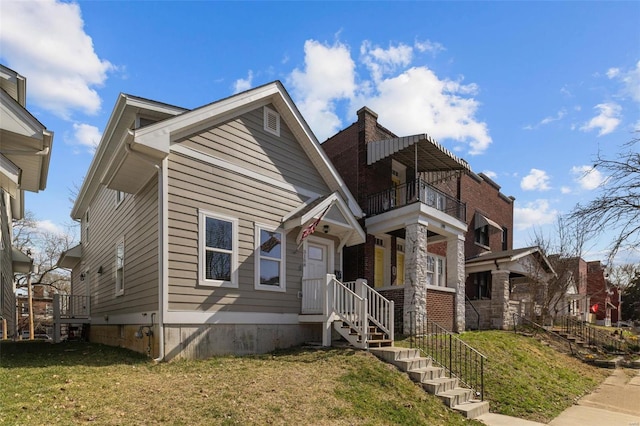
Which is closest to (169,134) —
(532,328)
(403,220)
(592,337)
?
(403,220)

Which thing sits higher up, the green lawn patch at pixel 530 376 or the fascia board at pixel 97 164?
the fascia board at pixel 97 164

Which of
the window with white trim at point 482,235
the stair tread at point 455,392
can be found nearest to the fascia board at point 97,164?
the stair tread at point 455,392

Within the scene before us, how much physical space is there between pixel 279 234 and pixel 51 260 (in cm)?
3543

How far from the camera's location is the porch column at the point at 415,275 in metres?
12.9

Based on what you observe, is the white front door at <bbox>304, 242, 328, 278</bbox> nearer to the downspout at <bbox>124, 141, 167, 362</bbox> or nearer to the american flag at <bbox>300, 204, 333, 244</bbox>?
the american flag at <bbox>300, 204, 333, 244</bbox>

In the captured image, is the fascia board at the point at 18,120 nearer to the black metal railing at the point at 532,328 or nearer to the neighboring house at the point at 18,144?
the neighboring house at the point at 18,144

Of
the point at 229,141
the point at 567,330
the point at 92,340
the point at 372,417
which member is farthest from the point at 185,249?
the point at 567,330

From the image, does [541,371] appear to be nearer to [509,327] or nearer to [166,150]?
[509,327]

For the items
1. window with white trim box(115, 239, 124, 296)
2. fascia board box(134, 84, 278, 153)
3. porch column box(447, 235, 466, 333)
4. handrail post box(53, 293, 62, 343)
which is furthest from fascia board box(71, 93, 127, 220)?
porch column box(447, 235, 466, 333)

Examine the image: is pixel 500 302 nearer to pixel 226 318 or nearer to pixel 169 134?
pixel 226 318

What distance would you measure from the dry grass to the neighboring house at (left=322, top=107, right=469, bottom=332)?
17.0ft

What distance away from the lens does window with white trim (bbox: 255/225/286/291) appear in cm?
1018

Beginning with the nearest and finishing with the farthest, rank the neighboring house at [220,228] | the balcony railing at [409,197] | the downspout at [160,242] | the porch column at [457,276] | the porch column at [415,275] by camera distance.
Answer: the downspout at [160,242] < the neighboring house at [220,228] < the porch column at [415,275] < the balcony railing at [409,197] < the porch column at [457,276]

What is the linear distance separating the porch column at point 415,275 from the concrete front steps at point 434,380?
338 centimetres
